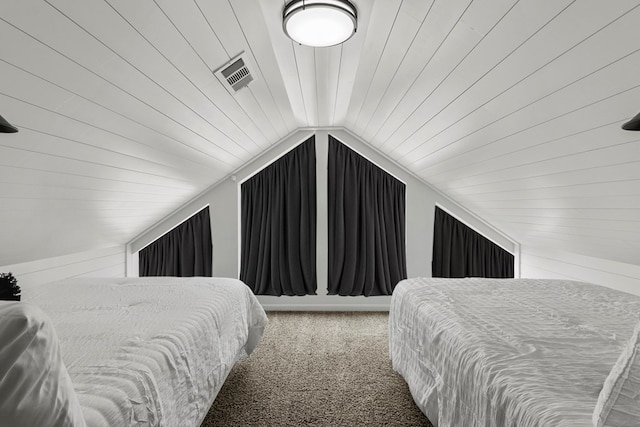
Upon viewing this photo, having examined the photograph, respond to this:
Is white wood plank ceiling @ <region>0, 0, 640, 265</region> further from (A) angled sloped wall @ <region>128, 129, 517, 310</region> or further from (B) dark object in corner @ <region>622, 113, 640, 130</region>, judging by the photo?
(A) angled sloped wall @ <region>128, 129, 517, 310</region>

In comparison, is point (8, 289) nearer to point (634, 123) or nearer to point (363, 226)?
point (634, 123)

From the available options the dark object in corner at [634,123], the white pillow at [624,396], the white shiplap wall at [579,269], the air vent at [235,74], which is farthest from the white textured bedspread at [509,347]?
the air vent at [235,74]

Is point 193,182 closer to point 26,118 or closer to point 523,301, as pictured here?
point 26,118

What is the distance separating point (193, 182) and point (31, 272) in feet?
4.80

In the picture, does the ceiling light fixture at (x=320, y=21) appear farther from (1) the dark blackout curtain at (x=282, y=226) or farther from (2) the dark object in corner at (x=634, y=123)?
(1) the dark blackout curtain at (x=282, y=226)

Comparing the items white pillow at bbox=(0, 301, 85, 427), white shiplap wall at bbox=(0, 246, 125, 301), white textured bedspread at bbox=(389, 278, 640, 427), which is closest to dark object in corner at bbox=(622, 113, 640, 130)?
white textured bedspread at bbox=(389, 278, 640, 427)

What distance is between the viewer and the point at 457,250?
4.57m

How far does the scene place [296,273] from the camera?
445cm

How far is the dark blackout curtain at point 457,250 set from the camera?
4.54m

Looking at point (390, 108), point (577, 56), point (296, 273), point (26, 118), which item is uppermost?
point (390, 108)

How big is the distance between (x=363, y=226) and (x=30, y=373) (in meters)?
3.90

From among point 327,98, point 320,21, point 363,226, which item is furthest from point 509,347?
point 363,226


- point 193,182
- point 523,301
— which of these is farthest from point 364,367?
point 193,182

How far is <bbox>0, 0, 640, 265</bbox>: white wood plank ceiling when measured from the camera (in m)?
1.23
